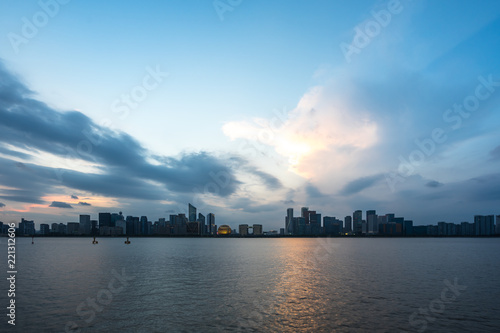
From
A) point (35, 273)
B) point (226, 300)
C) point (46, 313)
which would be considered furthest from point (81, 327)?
point (35, 273)

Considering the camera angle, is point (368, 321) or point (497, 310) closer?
point (368, 321)

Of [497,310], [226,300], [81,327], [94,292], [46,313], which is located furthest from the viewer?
[94,292]

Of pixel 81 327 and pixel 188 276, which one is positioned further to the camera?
pixel 188 276

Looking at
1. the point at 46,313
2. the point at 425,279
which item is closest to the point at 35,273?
the point at 46,313

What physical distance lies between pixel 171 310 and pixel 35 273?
5011cm

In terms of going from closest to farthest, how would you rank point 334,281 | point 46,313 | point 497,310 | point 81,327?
point 81,327 → point 46,313 → point 497,310 → point 334,281

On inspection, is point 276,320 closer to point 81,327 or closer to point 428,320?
point 428,320

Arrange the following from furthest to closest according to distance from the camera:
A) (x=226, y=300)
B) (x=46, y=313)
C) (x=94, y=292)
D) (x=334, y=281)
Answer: (x=334, y=281) < (x=94, y=292) < (x=226, y=300) < (x=46, y=313)

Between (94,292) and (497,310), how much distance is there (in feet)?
184

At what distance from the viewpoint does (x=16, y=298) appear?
1738 inches

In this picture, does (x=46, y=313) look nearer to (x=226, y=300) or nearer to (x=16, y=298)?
(x=16, y=298)

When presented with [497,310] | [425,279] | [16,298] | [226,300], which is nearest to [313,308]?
[226,300]

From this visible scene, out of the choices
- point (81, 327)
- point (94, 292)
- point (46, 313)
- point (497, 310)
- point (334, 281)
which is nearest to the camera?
point (81, 327)

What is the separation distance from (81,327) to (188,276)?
3621 cm
